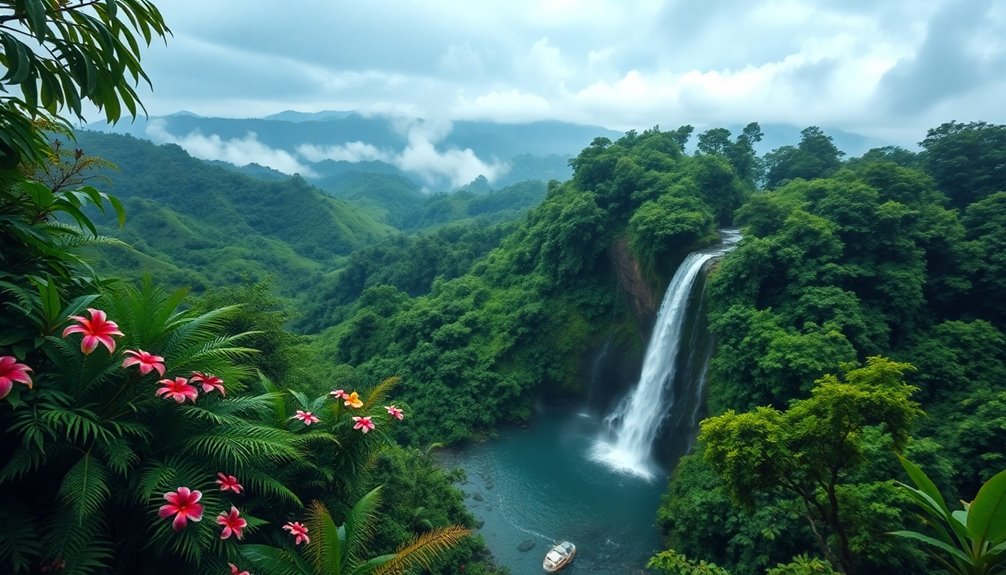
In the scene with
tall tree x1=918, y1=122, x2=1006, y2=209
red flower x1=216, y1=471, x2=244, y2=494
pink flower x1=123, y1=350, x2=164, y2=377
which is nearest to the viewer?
pink flower x1=123, y1=350, x2=164, y2=377

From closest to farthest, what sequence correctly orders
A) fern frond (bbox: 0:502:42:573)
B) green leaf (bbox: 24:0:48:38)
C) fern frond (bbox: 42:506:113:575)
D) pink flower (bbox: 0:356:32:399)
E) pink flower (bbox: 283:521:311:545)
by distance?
1. green leaf (bbox: 24:0:48:38)
2. pink flower (bbox: 0:356:32:399)
3. fern frond (bbox: 0:502:42:573)
4. fern frond (bbox: 42:506:113:575)
5. pink flower (bbox: 283:521:311:545)

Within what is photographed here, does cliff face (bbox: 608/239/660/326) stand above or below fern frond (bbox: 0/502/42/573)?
above

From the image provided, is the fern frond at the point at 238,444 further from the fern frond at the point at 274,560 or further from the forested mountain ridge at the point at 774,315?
the forested mountain ridge at the point at 774,315

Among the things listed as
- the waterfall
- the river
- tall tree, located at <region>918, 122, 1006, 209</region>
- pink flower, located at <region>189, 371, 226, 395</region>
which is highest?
tall tree, located at <region>918, 122, 1006, 209</region>

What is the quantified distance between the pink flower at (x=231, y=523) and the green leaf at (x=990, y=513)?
5413 mm

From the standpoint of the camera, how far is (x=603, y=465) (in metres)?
18.0

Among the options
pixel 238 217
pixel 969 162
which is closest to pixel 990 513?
pixel 969 162

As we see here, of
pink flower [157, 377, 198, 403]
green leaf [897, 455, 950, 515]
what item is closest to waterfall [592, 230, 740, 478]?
green leaf [897, 455, 950, 515]

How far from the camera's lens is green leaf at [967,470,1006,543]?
3539 mm

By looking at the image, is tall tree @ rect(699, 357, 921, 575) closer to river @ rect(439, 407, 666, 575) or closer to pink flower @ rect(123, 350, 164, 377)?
pink flower @ rect(123, 350, 164, 377)

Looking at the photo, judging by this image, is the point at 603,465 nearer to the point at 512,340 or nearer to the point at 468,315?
the point at 512,340

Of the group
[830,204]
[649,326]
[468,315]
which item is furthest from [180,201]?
[830,204]

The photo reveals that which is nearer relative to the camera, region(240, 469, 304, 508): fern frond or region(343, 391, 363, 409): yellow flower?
region(240, 469, 304, 508): fern frond

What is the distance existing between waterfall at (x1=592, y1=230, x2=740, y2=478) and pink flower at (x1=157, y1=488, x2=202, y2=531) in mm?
15945
